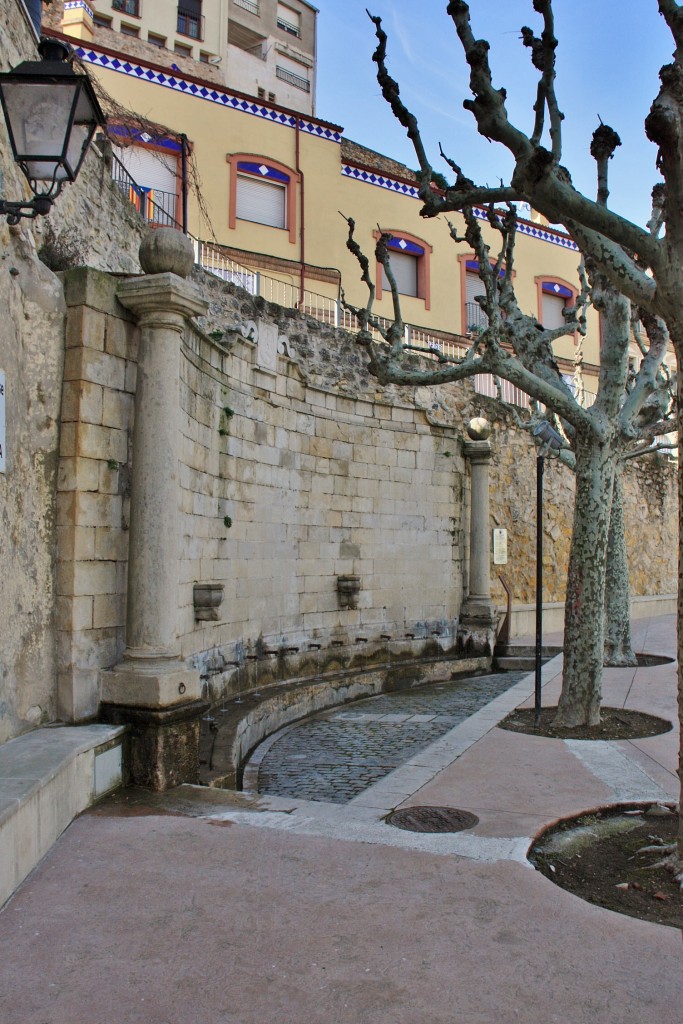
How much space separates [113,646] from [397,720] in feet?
14.7

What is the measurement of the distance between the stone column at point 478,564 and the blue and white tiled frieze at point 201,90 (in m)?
11.2

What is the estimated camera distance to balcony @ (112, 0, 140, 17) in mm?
27281

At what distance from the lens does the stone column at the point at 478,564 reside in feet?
44.3

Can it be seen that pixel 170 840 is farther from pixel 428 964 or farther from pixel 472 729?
pixel 472 729

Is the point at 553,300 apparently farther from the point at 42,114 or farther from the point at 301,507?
the point at 42,114

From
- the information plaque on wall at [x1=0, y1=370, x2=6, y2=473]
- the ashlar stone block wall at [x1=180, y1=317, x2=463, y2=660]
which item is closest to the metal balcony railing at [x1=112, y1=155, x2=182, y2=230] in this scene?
the ashlar stone block wall at [x1=180, y1=317, x2=463, y2=660]

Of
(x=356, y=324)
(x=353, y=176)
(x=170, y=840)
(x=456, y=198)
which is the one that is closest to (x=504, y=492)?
(x=356, y=324)

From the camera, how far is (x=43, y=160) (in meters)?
4.24

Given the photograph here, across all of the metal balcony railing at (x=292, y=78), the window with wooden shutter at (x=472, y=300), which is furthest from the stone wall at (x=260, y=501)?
the metal balcony railing at (x=292, y=78)

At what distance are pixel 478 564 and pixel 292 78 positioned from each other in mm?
26466

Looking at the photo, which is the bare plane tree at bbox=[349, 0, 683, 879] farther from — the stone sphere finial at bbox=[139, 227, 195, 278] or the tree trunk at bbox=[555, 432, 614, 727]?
the stone sphere finial at bbox=[139, 227, 195, 278]

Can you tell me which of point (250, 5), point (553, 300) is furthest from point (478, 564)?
point (250, 5)

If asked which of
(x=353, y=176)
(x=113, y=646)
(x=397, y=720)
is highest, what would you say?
(x=353, y=176)

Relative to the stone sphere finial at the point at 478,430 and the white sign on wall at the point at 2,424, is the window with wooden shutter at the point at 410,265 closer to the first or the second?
the stone sphere finial at the point at 478,430
